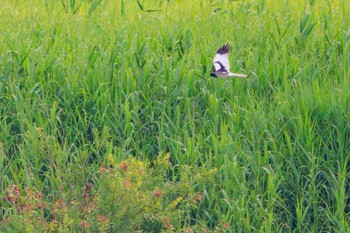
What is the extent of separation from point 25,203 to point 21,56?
147cm

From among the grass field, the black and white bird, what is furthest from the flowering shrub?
the black and white bird

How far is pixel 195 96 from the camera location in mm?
4574

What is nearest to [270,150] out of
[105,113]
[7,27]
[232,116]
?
[232,116]

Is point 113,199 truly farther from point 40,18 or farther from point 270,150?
point 40,18

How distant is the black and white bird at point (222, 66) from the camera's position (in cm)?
444

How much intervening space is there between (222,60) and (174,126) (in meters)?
0.53

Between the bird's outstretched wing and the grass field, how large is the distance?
0.15m

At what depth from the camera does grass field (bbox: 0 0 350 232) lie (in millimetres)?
3674

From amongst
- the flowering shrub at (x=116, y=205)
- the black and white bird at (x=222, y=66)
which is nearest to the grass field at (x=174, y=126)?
the flowering shrub at (x=116, y=205)

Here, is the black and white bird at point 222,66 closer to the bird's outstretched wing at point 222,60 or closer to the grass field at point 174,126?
the bird's outstretched wing at point 222,60

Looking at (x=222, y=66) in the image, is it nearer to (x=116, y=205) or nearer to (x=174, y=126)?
(x=174, y=126)

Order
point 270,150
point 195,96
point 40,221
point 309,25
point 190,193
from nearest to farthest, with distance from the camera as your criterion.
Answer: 1. point 40,221
2. point 190,193
3. point 270,150
4. point 195,96
5. point 309,25

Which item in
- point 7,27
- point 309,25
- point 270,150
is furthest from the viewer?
point 7,27

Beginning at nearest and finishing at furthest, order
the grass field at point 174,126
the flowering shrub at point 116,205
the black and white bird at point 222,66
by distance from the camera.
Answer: the flowering shrub at point 116,205, the grass field at point 174,126, the black and white bird at point 222,66
